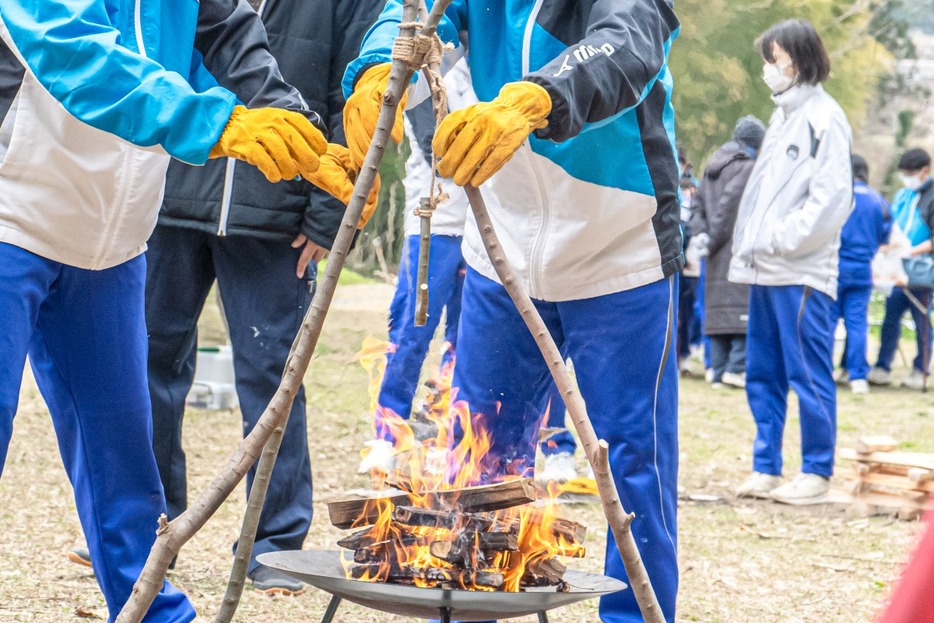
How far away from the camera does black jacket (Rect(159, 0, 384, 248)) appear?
4055mm

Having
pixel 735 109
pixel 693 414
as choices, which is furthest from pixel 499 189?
pixel 735 109

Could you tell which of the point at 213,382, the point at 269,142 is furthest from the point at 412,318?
the point at 213,382

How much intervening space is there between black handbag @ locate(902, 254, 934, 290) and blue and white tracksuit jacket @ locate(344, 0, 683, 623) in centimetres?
966

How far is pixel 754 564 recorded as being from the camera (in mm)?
5191

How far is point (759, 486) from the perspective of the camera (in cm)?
660

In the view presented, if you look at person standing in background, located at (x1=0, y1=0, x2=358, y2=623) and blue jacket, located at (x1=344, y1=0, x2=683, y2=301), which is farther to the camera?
blue jacket, located at (x1=344, y1=0, x2=683, y2=301)

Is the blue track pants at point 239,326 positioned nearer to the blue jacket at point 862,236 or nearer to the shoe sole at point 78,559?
the shoe sole at point 78,559

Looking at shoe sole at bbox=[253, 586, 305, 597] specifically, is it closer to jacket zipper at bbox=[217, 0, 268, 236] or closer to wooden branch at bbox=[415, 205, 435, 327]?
jacket zipper at bbox=[217, 0, 268, 236]

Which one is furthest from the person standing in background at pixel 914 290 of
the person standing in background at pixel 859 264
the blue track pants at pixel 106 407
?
the blue track pants at pixel 106 407

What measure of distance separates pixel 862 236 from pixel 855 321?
925 millimetres

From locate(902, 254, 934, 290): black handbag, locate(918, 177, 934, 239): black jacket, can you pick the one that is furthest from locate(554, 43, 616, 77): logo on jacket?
locate(918, 177, 934, 239): black jacket

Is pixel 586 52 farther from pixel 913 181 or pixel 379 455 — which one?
pixel 913 181

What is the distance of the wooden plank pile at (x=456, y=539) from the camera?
2662 millimetres

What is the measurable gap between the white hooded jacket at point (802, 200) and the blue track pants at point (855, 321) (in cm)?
530
